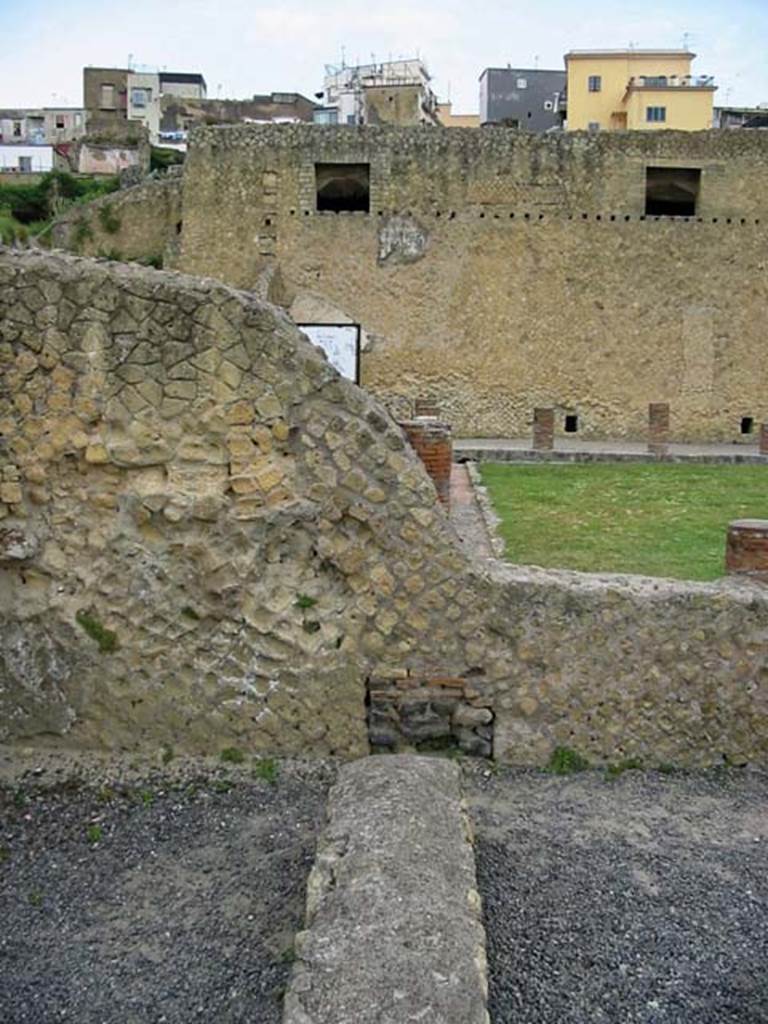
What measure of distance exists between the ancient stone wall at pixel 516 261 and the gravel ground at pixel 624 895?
17.2 metres

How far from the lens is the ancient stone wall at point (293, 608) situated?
14.8 feet

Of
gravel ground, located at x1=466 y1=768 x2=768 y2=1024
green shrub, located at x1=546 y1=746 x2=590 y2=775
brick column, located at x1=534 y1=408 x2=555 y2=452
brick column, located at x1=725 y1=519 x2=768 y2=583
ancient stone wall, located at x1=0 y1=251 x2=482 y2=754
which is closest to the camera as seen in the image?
gravel ground, located at x1=466 y1=768 x2=768 y2=1024

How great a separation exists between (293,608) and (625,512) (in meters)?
7.06

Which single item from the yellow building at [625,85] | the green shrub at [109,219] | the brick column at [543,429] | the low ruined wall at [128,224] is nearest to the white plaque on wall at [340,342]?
the brick column at [543,429]

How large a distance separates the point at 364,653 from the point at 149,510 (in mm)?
1129

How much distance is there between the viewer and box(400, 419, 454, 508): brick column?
8.27 meters

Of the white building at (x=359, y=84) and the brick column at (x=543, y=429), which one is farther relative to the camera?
the white building at (x=359, y=84)

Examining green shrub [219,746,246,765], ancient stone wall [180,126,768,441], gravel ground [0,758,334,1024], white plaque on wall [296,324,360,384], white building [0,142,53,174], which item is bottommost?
gravel ground [0,758,334,1024]

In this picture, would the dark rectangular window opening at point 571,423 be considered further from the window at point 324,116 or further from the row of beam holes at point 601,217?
the window at point 324,116

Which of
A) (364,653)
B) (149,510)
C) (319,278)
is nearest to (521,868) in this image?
(364,653)

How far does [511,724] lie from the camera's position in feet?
15.1

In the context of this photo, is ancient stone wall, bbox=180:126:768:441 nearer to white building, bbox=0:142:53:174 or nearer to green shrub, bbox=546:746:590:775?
green shrub, bbox=546:746:590:775

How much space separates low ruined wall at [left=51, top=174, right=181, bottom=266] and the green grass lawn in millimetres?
10521

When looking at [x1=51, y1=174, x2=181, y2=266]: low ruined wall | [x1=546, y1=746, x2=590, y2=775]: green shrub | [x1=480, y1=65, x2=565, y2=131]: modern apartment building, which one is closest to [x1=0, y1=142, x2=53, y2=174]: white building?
[x1=480, y1=65, x2=565, y2=131]: modern apartment building
